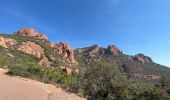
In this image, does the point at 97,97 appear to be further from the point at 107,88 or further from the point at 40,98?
the point at 40,98

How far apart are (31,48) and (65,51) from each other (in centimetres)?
2510

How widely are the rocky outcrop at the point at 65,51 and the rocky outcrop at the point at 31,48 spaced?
13.3 meters

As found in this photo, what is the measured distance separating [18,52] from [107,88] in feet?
376

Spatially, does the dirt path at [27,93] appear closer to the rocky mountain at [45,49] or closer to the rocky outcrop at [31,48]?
the rocky mountain at [45,49]

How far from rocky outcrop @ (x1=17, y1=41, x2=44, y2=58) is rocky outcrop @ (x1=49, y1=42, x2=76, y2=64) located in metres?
13.3

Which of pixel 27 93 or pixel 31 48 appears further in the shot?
pixel 31 48

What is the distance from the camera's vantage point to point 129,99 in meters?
35.0

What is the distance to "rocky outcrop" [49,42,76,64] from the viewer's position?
6658 inches

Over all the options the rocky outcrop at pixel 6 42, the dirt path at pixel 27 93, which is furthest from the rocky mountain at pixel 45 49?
the dirt path at pixel 27 93

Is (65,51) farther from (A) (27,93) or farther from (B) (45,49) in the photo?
(A) (27,93)

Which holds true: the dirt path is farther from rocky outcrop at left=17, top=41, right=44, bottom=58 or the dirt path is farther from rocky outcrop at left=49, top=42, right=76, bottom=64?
rocky outcrop at left=49, top=42, right=76, bottom=64

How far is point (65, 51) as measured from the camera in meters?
173

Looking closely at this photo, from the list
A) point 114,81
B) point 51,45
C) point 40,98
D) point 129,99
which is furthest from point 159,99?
point 51,45

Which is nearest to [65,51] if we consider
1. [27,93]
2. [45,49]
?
[45,49]
